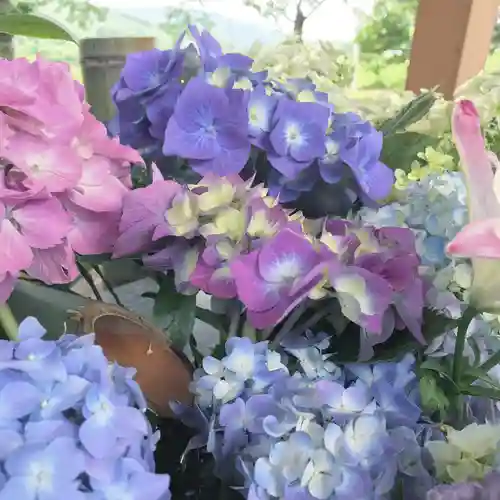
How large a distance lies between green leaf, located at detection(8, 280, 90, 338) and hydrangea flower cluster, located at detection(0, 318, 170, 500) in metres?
0.10

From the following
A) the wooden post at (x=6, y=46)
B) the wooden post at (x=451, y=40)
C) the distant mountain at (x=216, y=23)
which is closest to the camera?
the wooden post at (x=6, y=46)

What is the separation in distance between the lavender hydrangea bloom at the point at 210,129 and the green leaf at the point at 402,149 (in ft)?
0.49

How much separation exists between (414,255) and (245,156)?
10 centimetres

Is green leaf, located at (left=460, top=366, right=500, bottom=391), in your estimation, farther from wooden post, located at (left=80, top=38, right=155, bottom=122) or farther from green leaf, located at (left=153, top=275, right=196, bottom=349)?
wooden post, located at (left=80, top=38, right=155, bottom=122)

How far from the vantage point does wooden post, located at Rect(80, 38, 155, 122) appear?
59 centimetres

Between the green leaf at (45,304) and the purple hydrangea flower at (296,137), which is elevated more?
the purple hydrangea flower at (296,137)

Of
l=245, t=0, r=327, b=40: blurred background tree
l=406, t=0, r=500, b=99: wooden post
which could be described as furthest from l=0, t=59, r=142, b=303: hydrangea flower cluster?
l=245, t=0, r=327, b=40: blurred background tree

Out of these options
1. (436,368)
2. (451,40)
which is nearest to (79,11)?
(451,40)

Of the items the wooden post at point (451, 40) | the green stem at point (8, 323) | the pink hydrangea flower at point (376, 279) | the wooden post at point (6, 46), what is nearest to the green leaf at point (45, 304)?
the green stem at point (8, 323)

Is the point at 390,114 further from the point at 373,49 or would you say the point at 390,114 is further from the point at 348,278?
the point at 373,49

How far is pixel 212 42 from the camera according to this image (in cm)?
42

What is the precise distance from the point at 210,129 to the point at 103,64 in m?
0.27

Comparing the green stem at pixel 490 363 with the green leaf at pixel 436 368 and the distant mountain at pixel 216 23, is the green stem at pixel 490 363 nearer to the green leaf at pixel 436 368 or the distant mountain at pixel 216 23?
the green leaf at pixel 436 368

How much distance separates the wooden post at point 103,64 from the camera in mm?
586
